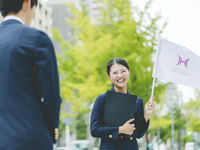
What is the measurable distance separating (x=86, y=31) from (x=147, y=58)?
291cm

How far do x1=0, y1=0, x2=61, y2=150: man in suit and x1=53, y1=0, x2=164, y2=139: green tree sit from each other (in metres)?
9.54

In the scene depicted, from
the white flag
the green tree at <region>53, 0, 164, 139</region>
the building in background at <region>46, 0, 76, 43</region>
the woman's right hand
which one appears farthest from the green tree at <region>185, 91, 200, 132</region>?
the building in background at <region>46, 0, 76, 43</region>

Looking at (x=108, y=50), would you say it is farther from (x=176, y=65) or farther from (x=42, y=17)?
(x=42, y=17)

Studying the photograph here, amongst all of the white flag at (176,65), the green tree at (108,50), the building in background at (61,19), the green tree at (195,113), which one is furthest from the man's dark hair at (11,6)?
the building in background at (61,19)

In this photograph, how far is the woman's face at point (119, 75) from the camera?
121 inches

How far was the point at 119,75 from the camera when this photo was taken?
305 cm

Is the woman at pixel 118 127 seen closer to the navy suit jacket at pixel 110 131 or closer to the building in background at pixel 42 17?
the navy suit jacket at pixel 110 131

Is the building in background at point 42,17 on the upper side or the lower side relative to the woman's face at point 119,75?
upper

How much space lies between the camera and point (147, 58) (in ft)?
38.0

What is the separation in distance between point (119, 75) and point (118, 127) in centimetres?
54

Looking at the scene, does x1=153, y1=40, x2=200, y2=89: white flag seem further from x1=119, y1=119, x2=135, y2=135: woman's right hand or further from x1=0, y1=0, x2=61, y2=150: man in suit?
x1=0, y1=0, x2=61, y2=150: man in suit

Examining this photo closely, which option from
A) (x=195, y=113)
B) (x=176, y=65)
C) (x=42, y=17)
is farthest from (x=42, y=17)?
(x=176, y=65)

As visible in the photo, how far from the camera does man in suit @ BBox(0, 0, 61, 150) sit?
1525 mm

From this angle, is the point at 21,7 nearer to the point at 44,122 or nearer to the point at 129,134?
A: the point at 44,122
